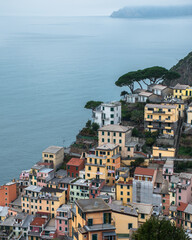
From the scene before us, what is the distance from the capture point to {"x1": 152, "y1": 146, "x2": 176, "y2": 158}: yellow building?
40.3 meters

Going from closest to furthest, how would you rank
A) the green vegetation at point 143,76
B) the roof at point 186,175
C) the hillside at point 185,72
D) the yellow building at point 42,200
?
the roof at point 186,175, the yellow building at point 42,200, the green vegetation at point 143,76, the hillside at point 185,72

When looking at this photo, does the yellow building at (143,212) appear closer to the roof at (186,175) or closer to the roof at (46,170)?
the roof at (186,175)

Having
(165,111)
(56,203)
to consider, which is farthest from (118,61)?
(56,203)

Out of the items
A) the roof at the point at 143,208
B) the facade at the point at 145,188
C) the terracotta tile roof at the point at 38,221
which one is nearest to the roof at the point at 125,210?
the roof at the point at 143,208

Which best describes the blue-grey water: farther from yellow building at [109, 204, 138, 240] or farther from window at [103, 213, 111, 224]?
window at [103, 213, 111, 224]

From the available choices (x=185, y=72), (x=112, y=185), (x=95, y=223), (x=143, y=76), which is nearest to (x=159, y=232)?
(x=95, y=223)

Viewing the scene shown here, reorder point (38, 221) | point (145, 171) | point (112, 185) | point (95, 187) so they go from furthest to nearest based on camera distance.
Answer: point (112, 185) → point (95, 187) → point (38, 221) → point (145, 171)

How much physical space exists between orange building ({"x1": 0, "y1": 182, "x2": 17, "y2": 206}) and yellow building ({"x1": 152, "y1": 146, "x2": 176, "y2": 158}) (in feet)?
45.3

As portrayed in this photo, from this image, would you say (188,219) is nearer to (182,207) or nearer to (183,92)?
(182,207)

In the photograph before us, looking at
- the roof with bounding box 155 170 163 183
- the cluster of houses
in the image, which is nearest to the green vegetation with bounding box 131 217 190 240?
the cluster of houses

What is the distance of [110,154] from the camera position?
39.6m

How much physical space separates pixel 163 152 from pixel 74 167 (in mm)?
8366

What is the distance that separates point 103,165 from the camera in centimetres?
3909

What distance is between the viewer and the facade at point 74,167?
41062 mm
